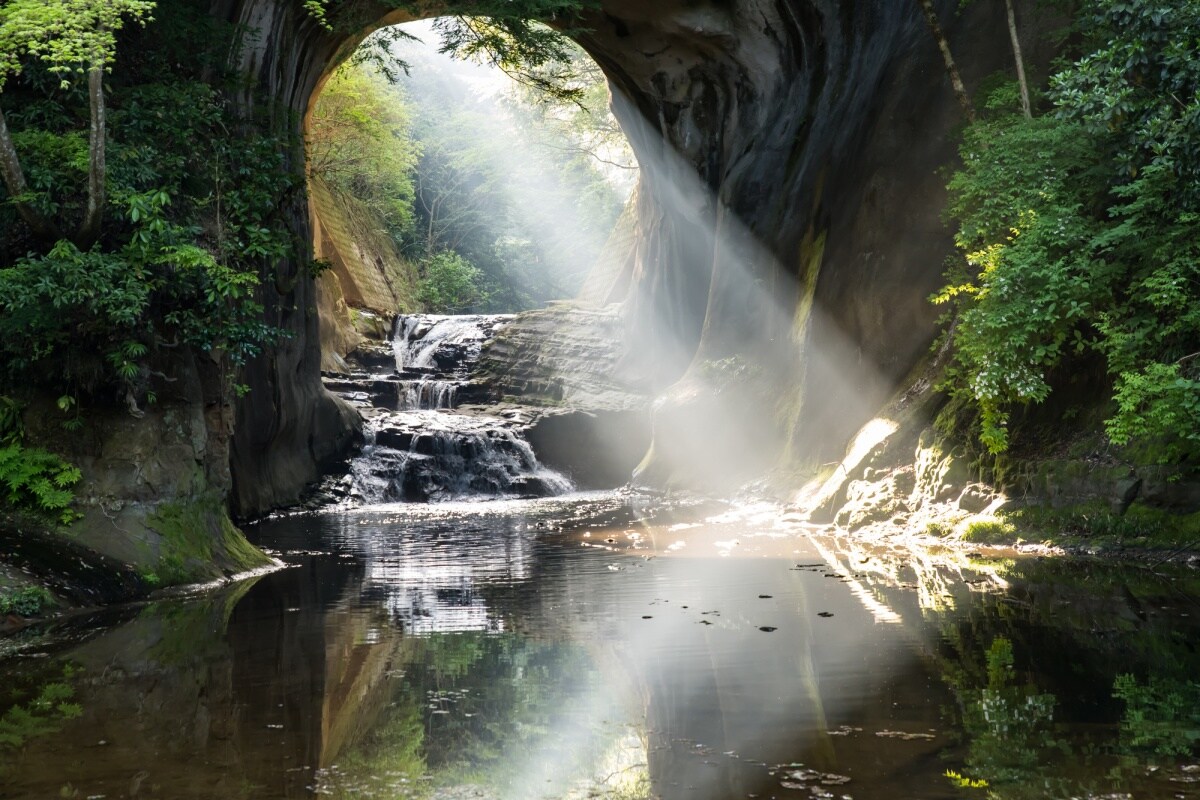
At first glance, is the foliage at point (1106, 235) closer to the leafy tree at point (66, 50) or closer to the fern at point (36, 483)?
the leafy tree at point (66, 50)

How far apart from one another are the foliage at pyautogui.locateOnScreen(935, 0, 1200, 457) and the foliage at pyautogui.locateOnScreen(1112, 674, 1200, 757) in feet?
15.0

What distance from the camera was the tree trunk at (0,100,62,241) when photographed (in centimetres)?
916

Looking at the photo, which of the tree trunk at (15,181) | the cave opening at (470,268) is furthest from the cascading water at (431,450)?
the tree trunk at (15,181)

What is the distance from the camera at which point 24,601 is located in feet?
27.6

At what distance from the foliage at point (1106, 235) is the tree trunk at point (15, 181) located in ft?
31.8

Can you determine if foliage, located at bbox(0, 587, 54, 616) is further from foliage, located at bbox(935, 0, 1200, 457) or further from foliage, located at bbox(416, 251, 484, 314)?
foliage, located at bbox(416, 251, 484, 314)

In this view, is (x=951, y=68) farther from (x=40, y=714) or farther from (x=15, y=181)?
(x=40, y=714)

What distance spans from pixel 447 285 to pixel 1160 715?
47.7 m

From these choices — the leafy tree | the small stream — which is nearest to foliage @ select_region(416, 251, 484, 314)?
the small stream

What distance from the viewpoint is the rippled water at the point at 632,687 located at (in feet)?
13.7

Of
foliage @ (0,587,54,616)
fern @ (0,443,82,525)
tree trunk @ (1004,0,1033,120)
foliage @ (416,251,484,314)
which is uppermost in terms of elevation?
foliage @ (416,251,484,314)

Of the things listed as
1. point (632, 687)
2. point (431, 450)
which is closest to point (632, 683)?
point (632, 687)

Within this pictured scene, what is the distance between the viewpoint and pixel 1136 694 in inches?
203

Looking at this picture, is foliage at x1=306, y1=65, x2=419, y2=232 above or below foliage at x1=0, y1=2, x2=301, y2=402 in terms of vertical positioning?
above
